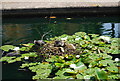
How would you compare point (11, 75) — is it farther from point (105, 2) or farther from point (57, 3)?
point (105, 2)

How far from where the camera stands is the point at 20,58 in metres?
2.50

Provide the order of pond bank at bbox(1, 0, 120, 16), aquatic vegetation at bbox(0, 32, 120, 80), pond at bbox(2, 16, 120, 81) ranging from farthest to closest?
pond bank at bbox(1, 0, 120, 16) < pond at bbox(2, 16, 120, 81) < aquatic vegetation at bbox(0, 32, 120, 80)

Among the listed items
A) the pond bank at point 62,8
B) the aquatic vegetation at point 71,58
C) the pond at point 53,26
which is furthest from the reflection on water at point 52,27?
the aquatic vegetation at point 71,58

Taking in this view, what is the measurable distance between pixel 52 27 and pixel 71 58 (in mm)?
1471

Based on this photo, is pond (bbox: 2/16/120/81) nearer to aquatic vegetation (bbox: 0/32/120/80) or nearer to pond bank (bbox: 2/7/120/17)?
pond bank (bbox: 2/7/120/17)

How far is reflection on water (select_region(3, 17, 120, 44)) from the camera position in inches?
131

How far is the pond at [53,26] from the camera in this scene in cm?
332

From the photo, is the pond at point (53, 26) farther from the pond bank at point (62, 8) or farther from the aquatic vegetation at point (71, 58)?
the aquatic vegetation at point (71, 58)

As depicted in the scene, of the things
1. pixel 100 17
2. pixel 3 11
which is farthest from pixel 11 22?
pixel 100 17

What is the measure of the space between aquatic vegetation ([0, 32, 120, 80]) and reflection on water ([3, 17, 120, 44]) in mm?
433

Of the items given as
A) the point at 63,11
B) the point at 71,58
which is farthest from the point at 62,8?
the point at 71,58

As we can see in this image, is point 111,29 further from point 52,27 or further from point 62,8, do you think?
Answer: point 62,8

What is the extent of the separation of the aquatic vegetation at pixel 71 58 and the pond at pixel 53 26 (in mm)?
422

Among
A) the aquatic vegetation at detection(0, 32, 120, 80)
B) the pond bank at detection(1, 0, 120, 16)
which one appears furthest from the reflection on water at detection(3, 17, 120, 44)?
the aquatic vegetation at detection(0, 32, 120, 80)
